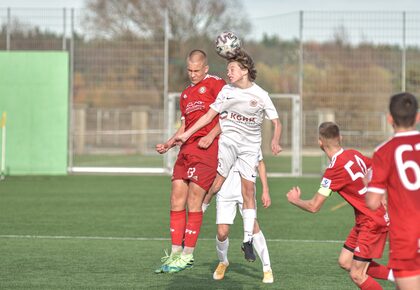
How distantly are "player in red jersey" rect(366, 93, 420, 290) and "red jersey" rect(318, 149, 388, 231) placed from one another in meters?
1.96

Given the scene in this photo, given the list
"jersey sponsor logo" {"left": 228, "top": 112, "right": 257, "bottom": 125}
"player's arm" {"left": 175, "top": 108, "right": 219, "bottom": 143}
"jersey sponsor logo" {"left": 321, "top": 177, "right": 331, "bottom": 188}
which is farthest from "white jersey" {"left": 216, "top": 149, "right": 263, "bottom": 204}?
"jersey sponsor logo" {"left": 321, "top": 177, "right": 331, "bottom": 188}

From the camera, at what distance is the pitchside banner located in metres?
30.1

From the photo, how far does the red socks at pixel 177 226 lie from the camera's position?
9808 mm

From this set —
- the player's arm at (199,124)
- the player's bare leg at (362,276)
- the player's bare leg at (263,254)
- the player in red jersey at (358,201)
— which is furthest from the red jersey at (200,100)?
the player's bare leg at (362,276)

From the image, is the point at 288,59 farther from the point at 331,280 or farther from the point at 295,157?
the point at 331,280

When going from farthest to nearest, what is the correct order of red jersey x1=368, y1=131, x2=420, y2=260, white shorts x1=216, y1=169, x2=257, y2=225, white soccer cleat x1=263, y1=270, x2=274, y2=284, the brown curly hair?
white shorts x1=216, y1=169, x2=257, y2=225
white soccer cleat x1=263, y1=270, x2=274, y2=284
the brown curly hair
red jersey x1=368, y1=131, x2=420, y2=260

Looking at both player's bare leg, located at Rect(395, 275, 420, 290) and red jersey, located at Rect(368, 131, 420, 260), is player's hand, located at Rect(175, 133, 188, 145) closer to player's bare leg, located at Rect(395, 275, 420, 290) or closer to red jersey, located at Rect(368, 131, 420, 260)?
red jersey, located at Rect(368, 131, 420, 260)

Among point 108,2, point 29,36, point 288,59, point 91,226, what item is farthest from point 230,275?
point 108,2

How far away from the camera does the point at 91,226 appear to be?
649 inches

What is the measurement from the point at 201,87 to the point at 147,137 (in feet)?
109

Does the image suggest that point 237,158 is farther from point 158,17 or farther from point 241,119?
point 158,17

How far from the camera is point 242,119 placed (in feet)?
33.9

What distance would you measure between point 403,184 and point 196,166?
3.43 m

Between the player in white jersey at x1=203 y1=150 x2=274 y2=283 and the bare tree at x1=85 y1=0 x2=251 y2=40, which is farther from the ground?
the bare tree at x1=85 y1=0 x2=251 y2=40
